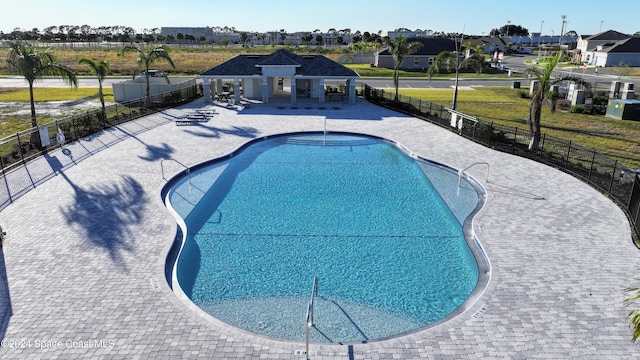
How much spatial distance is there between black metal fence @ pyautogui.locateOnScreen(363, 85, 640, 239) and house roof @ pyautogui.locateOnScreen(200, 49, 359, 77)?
7.47 metres

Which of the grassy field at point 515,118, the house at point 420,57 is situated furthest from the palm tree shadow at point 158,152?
the house at point 420,57

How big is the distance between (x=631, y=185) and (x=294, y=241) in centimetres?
1273

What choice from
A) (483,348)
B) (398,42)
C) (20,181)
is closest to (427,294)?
(483,348)

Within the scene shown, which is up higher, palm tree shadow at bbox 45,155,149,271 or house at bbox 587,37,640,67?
house at bbox 587,37,640,67

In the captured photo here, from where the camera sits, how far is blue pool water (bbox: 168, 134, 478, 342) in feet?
36.1

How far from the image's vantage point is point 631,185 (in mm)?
16406

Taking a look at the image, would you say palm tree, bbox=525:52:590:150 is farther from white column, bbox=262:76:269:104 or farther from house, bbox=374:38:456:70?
house, bbox=374:38:456:70

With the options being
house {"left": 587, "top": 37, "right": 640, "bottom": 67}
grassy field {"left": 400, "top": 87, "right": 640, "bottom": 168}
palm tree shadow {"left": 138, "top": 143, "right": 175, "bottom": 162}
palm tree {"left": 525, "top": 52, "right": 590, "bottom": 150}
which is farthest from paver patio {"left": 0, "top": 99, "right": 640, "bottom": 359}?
house {"left": 587, "top": 37, "right": 640, "bottom": 67}

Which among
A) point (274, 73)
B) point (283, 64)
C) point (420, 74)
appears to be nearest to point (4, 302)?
point (274, 73)

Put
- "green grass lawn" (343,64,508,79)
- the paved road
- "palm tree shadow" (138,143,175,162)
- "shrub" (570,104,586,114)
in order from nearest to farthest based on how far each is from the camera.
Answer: "palm tree shadow" (138,143,175,162), "shrub" (570,104,586,114), the paved road, "green grass lawn" (343,64,508,79)

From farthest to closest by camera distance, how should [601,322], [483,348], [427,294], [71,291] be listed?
[427,294]
[71,291]
[601,322]
[483,348]

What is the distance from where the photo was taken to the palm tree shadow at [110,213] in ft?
42.8

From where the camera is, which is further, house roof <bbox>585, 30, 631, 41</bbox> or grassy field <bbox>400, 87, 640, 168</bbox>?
house roof <bbox>585, 30, 631, 41</bbox>

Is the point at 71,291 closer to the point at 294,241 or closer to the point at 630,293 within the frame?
the point at 294,241
